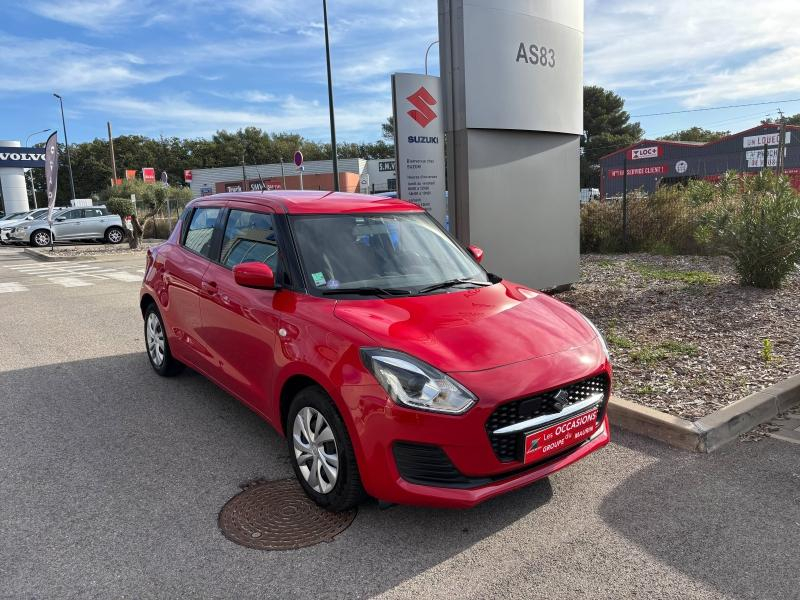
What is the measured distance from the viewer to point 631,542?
2.93 meters

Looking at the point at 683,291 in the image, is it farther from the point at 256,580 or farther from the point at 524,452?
the point at 256,580

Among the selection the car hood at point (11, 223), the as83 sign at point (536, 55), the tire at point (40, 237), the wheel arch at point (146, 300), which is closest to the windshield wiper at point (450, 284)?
the wheel arch at point (146, 300)

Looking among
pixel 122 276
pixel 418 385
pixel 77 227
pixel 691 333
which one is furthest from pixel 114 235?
pixel 418 385

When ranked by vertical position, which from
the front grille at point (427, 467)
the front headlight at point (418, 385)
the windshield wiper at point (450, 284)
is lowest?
the front grille at point (427, 467)

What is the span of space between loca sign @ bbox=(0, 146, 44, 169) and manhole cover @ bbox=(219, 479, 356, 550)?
1691 inches

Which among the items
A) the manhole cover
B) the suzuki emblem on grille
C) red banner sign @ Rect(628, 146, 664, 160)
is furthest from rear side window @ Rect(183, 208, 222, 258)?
red banner sign @ Rect(628, 146, 664, 160)

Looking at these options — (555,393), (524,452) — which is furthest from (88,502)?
(555,393)

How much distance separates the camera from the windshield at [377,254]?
3.64 m

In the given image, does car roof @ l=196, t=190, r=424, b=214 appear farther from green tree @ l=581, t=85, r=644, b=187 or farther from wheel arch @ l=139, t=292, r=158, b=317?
green tree @ l=581, t=85, r=644, b=187

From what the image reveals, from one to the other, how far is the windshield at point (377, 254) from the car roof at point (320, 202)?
0.07 meters

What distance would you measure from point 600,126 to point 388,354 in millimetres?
84170

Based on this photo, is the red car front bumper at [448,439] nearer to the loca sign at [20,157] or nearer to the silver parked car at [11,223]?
the silver parked car at [11,223]

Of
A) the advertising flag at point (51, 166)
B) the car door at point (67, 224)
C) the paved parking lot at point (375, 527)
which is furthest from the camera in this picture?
the car door at point (67, 224)

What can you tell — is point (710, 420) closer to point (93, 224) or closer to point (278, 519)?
point (278, 519)
